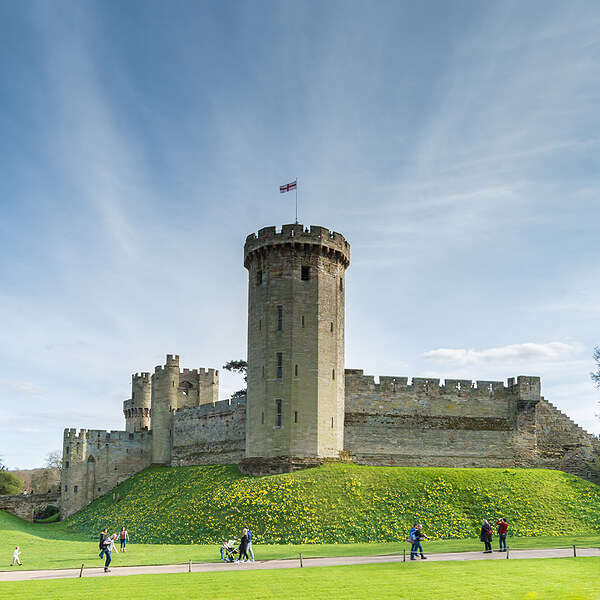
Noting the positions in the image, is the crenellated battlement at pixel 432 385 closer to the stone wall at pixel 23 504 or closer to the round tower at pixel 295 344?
the round tower at pixel 295 344

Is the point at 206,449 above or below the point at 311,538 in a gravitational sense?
above

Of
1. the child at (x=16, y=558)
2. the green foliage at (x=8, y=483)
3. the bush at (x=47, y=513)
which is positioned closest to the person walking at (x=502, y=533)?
the child at (x=16, y=558)

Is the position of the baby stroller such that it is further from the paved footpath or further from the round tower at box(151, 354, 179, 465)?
the round tower at box(151, 354, 179, 465)

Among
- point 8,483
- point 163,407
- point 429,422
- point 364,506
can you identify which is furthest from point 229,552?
point 8,483

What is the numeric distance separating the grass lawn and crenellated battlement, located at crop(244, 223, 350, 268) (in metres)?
26.3

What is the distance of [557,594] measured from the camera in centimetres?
1898

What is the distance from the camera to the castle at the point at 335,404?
44.1 m

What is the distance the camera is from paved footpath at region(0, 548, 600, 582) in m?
25.1

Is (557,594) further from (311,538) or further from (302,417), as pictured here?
(302,417)

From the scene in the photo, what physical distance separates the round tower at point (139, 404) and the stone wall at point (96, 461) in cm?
1237

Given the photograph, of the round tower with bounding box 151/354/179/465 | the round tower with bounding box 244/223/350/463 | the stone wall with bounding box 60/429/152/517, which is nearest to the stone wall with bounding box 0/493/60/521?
the stone wall with bounding box 60/429/152/517

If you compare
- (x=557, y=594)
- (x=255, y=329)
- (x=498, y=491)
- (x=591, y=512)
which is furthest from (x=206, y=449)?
(x=557, y=594)

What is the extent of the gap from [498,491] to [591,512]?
5.49 m

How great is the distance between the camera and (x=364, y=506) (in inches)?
1515
